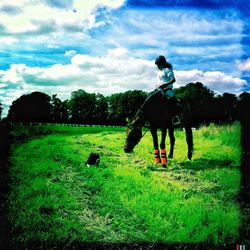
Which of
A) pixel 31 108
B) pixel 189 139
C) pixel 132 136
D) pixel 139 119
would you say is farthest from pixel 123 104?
pixel 31 108

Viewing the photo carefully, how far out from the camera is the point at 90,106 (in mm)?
7465

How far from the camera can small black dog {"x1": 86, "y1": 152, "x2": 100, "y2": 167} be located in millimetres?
7387

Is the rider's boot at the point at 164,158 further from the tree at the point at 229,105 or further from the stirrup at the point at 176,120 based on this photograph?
the tree at the point at 229,105

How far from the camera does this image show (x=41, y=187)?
673 cm

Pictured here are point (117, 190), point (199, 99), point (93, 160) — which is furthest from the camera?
point (199, 99)

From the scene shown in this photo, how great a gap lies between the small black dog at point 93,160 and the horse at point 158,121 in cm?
65

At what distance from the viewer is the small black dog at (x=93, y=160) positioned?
24.2 feet

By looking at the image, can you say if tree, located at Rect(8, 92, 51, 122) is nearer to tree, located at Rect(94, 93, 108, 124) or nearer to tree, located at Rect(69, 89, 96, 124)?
tree, located at Rect(69, 89, 96, 124)

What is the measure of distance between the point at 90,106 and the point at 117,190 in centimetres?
177

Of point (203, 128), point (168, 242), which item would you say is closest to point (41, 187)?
point (168, 242)

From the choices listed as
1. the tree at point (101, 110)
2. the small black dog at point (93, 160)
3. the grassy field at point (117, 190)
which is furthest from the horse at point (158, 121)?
the small black dog at point (93, 160)

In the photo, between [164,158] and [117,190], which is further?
[164,158]

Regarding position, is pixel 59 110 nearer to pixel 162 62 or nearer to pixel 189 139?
pixel 162 62

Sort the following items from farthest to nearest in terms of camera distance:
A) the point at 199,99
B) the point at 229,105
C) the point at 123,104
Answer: the point at 229,105 → the point at 199,99 → the point at 123,104
